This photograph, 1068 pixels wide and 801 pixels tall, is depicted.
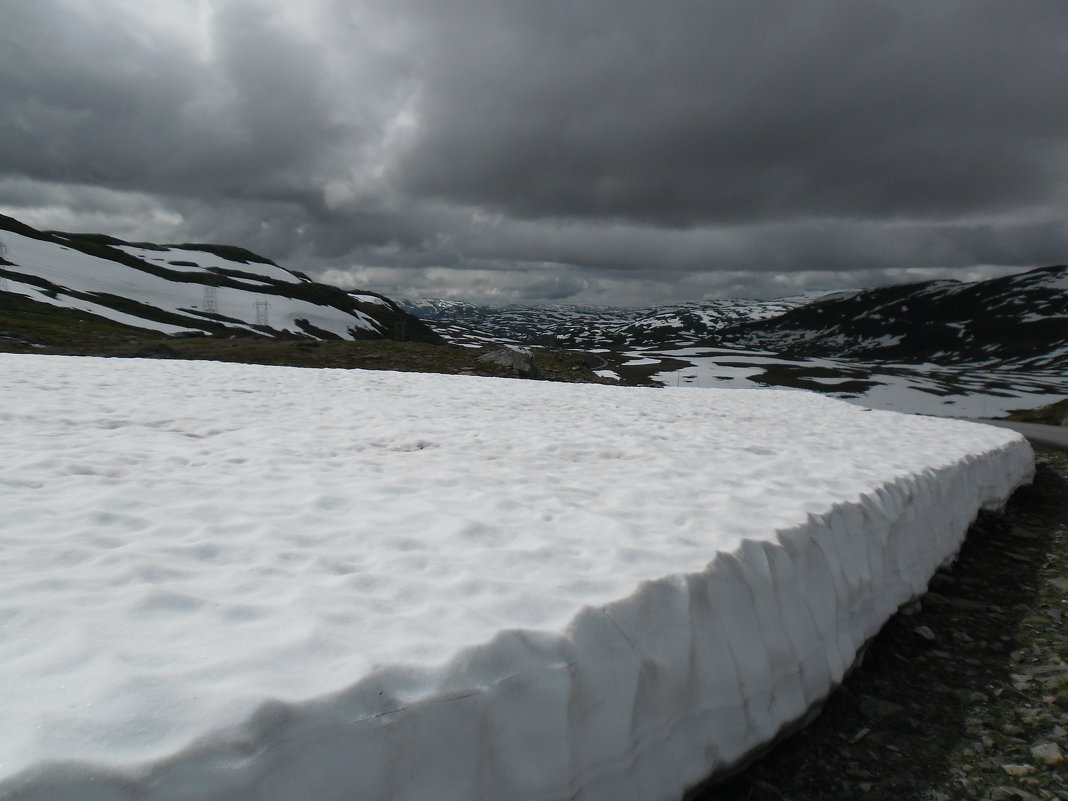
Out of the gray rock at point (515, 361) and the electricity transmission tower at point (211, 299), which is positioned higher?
the electricity transmission tower at point (211, 299)

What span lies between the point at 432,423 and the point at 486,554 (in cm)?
672

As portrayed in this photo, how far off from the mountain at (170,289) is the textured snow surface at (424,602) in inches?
3668

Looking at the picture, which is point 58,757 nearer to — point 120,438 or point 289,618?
point 289,618

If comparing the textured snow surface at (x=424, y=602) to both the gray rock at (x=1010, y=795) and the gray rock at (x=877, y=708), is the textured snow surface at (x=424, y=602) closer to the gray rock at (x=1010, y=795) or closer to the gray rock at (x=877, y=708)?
the gray rock at (x=877, y=708)

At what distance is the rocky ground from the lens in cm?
399

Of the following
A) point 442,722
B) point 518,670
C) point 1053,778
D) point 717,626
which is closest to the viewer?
point 442,722

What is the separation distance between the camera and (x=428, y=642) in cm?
339

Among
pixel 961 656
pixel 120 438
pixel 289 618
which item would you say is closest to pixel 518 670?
pixel 289 618

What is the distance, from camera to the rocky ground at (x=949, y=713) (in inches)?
157

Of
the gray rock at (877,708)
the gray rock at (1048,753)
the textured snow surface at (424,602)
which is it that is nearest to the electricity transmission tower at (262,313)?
the textured snow surface at (424,602)

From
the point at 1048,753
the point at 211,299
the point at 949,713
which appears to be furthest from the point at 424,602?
the point at 211,299

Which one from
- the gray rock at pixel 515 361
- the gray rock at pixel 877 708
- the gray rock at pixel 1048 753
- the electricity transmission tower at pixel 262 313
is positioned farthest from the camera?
the electricity transmission tower at pixel 262 313

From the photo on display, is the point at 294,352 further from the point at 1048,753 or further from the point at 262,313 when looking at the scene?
the point at 262,313

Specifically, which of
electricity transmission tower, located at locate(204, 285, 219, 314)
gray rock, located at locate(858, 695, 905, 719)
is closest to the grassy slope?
gray rock, located at locate(858, 695, 905, 719)
